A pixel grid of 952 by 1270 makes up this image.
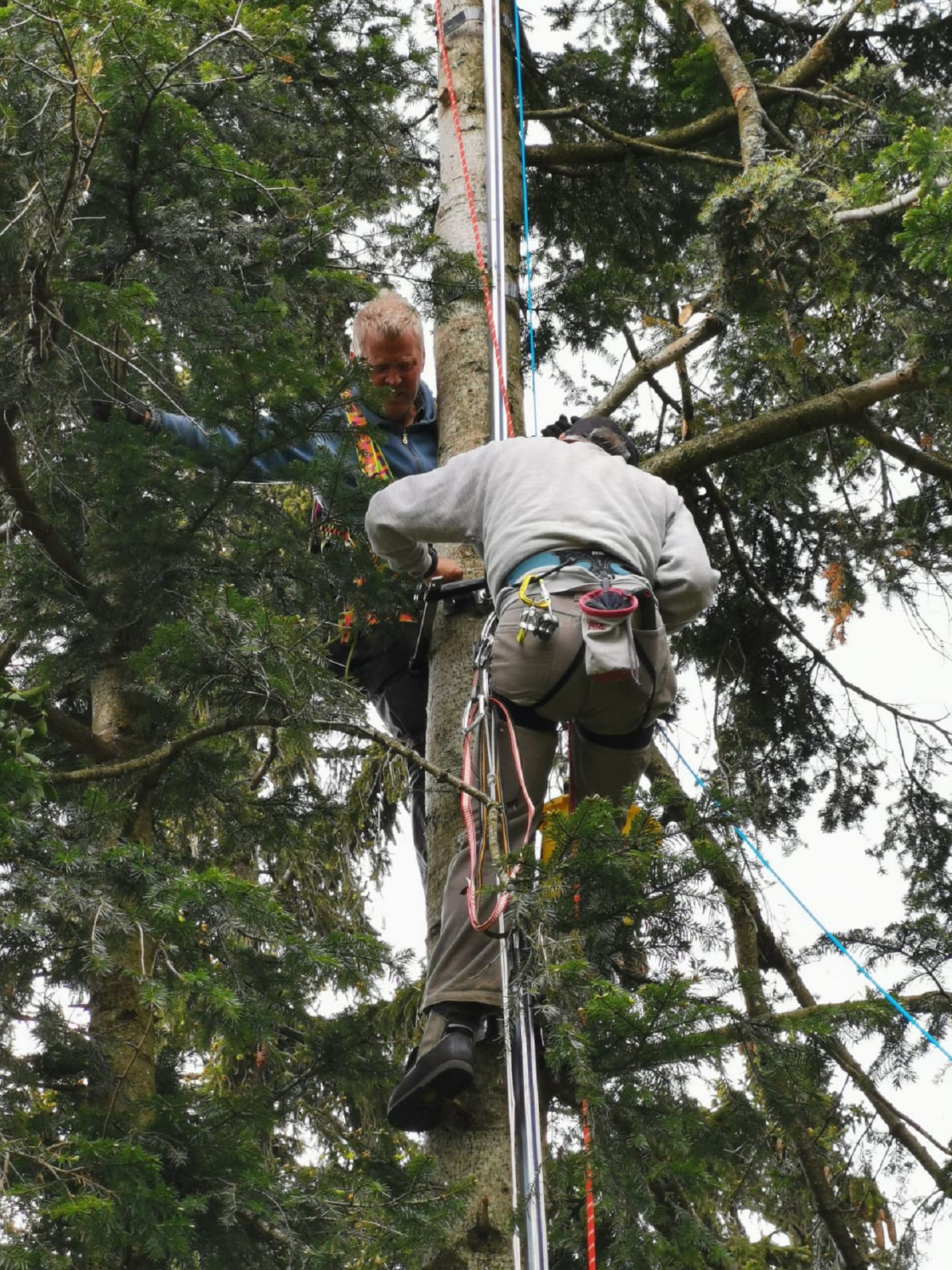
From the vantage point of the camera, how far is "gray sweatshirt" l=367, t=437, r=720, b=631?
4.10m

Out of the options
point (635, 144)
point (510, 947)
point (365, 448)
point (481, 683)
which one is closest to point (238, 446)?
point (365, 448)

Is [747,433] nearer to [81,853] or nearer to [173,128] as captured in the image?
[173,128]

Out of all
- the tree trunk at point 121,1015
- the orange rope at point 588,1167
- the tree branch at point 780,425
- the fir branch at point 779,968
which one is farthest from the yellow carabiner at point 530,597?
the tree branch at point 780,425

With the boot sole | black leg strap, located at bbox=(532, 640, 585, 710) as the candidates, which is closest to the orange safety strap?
black leg strap, located at bbox=(532, 640, 585, 710)

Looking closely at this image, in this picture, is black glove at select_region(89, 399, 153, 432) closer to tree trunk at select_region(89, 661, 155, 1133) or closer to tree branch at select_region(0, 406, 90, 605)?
tree branch at select_region(0, 406, 90, 605)

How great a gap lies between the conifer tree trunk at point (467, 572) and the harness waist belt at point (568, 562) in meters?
0.58

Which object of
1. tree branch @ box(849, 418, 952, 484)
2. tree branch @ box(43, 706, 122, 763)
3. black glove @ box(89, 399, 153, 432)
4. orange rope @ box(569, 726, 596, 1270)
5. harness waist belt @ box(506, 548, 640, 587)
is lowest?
orange rope @ box(569, 726, 596, 1270)

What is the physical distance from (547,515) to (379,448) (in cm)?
106

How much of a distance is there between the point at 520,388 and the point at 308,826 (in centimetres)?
183

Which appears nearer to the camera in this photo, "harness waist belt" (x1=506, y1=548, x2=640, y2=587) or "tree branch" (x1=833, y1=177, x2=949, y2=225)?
"harness waist belt" (x1=506, y1=548, x2=640, y2=587)

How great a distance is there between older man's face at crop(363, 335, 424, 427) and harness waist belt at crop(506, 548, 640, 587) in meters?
1.29

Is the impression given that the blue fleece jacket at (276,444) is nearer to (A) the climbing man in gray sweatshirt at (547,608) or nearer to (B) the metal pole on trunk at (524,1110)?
(A) the climbing man in gray sweatshirt at (547,608)

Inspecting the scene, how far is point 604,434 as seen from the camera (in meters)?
A: 4.56

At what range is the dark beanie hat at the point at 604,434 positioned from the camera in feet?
14.9
